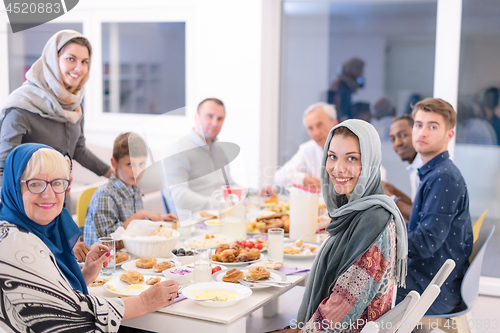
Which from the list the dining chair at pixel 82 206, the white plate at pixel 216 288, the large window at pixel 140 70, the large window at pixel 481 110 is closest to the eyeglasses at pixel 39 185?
the white plate at pixel 216 288

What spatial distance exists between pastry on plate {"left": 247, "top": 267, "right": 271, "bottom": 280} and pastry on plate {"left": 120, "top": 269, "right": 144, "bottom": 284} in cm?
35

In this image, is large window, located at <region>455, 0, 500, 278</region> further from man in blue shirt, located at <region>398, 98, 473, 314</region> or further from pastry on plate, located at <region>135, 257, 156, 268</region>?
pastry on plate, located at <region>135, 257, 156, 268</region>

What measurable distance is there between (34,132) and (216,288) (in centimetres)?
138

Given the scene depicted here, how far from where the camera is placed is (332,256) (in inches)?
56.2

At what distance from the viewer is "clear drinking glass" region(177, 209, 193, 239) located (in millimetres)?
2053

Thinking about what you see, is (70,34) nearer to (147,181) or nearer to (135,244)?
(147,181)

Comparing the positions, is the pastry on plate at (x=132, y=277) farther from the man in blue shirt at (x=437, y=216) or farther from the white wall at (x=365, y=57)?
the white wall at (x=365, y=57)

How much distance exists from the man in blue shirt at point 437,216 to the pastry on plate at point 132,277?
1.08 metres

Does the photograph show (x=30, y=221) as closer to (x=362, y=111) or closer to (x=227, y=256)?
→ (x=227, y=256)

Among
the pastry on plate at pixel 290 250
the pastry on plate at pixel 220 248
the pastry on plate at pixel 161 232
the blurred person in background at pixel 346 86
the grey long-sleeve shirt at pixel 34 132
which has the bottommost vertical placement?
the pastry on plate at pixel 290 250

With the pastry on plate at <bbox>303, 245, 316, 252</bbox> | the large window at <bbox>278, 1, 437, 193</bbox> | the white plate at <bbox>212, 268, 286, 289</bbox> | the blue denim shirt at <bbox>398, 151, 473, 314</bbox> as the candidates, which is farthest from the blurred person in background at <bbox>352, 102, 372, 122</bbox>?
the white plate at <bbox>212, 268, 286, 289</bbox>

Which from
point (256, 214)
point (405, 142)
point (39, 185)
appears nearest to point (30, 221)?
point (39, 185)

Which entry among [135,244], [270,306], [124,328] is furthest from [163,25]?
[124,328]

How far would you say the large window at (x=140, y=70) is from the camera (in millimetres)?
4820
